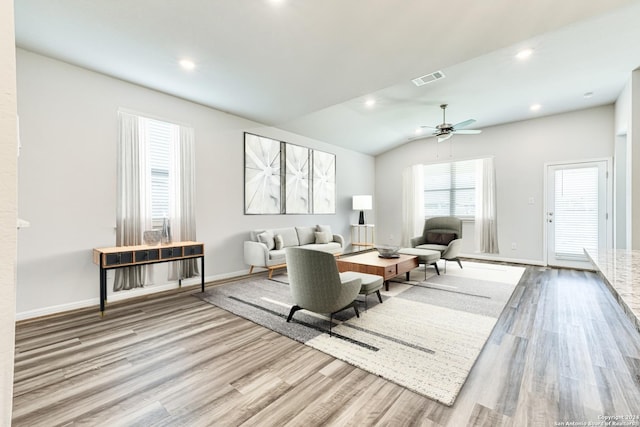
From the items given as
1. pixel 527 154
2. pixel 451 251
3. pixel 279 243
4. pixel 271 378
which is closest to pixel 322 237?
pixel 279 243

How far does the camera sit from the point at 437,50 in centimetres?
292

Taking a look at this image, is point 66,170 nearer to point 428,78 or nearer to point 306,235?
point 306,235

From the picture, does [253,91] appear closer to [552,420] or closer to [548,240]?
[552,420]

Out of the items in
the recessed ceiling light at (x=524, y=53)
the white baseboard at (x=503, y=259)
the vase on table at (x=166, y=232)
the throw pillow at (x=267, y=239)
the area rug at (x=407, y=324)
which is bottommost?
the area rug at (x=407, y=324)

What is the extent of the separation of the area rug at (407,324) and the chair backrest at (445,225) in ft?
3.96

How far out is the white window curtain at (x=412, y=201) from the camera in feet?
24.0

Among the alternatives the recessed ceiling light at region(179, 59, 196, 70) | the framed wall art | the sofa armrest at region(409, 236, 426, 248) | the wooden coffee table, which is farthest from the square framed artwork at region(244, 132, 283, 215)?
the sofa armrest at region(409, 236, 426, 248)

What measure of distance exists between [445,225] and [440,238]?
1.10 ft

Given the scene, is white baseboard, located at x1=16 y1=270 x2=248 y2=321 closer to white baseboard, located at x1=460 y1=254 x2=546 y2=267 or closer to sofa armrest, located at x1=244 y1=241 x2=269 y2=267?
sofa armrest, located at x1=244 y1=241 x2=269 y2=267

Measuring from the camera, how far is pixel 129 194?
3.62 metres

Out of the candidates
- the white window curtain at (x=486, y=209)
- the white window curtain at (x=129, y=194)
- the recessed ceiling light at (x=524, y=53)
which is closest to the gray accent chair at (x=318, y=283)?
the white window curtain at (x=129, y=194)

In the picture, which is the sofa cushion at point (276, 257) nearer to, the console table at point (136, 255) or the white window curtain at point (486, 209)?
the console table at point (136, 255)

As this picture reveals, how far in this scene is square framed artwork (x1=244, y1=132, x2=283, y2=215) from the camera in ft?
16.5

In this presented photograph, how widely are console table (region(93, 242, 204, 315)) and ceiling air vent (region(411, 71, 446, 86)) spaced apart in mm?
3840
